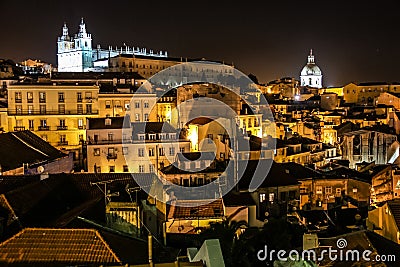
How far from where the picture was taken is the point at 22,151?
848 inches

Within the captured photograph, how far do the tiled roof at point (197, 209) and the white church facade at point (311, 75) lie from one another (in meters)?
96.3

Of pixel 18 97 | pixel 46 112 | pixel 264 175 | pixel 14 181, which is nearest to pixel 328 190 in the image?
pixel 264 175

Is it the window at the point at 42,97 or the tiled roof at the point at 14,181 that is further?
the window at the point at 42,97

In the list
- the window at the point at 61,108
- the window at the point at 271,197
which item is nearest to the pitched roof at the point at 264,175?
the window at the point at 271,197

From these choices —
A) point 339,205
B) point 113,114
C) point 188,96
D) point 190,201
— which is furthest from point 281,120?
point 190,201

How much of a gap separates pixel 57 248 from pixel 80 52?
263 ft

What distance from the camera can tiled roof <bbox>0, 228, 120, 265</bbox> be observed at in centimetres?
785

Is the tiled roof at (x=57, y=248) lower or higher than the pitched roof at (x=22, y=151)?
lower

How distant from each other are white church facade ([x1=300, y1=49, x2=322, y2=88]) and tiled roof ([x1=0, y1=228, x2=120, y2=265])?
334 ft

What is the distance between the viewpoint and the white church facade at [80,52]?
84.0 meters

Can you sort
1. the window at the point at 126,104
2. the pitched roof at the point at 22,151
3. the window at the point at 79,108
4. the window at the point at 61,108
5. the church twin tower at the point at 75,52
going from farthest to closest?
1. the church twin tower at the point at 75,52
2. the window at the point at 126,104
3. the window at the point at 79,108
4. the window at the point at 61,108
5. the pitched roof at the point at 22,151

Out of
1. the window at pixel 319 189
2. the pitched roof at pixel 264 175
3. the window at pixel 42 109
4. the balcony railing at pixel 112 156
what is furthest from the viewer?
the window at pixel 42 109

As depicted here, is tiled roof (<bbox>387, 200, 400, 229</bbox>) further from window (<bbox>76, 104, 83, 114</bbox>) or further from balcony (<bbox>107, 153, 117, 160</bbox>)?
Answer: window (<bbox>76, 104, 83, 114</bbox>)

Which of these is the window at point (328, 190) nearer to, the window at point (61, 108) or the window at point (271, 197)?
the window at point (271, 197)
